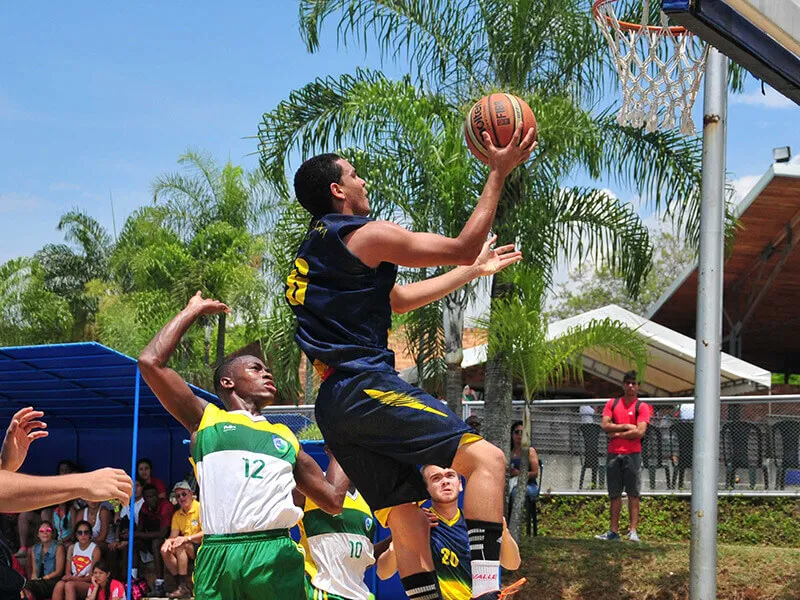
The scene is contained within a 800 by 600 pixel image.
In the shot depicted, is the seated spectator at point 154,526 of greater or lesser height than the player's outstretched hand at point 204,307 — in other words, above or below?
below

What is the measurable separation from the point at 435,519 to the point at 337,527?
1.79 metres

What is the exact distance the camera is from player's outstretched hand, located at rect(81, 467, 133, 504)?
12.2 ft

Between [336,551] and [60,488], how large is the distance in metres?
3.94

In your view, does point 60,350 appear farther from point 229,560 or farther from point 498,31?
point 229,560

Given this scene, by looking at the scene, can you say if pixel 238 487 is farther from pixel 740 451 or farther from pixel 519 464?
pixel 740 451

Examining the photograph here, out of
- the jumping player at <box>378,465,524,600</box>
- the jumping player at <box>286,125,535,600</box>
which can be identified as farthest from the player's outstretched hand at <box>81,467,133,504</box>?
the jumping player at <box>378,465,524,600</box>

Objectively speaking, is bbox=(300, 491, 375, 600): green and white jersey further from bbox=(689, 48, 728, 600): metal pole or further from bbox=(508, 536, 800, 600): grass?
bbox=(508, 536, 800, 600): grass

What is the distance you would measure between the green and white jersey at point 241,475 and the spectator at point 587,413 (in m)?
10.8

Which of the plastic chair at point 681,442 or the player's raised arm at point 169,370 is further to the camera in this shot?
the plastic chair at point 681,442

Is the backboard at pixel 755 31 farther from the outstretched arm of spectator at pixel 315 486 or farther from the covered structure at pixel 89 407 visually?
the covered structure at pixel 89 407

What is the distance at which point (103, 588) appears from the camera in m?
13.4

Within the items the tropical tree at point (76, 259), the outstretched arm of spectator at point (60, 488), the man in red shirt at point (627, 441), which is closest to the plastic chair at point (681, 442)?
the man in red shirt at point (627, 441)

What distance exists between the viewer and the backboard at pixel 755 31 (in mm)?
5035

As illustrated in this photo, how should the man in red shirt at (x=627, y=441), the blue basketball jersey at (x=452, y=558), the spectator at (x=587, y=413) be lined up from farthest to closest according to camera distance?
1. the spectator at (x=587, y=413)
2. the man in red shirt at (x=627, y=441)
3. the blue basketball jersey at (x=452, y=558)
